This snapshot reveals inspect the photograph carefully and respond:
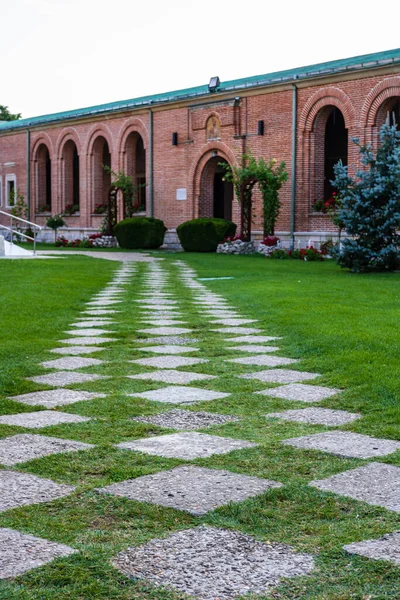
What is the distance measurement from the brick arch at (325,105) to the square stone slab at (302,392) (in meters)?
19.7

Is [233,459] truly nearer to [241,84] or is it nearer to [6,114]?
[241,84]

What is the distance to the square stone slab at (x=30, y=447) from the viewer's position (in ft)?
11.5

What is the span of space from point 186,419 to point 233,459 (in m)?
0.75

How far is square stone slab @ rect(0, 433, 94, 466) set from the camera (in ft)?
11.5

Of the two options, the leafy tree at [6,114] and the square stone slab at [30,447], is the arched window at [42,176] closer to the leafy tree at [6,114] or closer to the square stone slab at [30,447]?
the leafy tree at [6,114]

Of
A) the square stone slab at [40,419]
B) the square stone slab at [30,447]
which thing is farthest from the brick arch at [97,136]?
the square stone slab at [30,447]

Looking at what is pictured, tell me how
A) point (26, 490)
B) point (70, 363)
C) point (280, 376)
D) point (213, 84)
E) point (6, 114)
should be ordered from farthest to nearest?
point (6, 114)
point (213, 84)
point (70, 363)
point (280, 376)
point (26, 490)

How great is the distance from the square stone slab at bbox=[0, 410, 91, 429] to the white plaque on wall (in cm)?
2596

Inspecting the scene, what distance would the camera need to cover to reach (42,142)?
123 feet

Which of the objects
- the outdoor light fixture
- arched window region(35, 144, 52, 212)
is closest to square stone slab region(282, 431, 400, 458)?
the outdoor light fixture

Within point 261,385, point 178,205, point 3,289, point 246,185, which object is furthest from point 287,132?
point 261,385

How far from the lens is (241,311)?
30.5ft

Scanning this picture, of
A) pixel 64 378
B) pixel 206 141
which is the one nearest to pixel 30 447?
pixel 64 378

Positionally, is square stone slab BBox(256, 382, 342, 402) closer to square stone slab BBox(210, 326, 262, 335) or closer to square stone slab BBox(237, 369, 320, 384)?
square stone slab BBox(237, 369, 320, 384)
